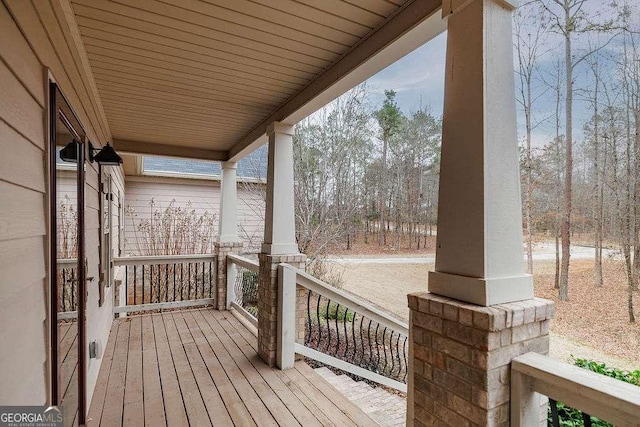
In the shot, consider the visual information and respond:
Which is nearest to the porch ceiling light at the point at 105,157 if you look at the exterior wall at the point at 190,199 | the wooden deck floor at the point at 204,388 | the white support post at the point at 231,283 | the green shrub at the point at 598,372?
the wooden deck floor at the point at 204,388

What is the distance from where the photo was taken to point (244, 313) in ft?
16.7

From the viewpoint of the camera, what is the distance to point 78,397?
232 centimetres

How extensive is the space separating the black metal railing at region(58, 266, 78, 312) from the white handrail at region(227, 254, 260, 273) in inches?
84.5

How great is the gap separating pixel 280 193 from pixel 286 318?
4.30ft

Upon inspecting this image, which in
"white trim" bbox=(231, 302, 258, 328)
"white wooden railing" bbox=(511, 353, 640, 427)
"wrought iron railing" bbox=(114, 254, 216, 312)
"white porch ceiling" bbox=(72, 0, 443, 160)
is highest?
"white porch ceiling" bbox=(72, 0, 443, 160)

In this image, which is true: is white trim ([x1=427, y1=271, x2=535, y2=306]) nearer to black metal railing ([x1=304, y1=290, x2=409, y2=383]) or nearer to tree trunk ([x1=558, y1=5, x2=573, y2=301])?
tree trunk ([x1=558, y1=5, x2=573, y2=301])

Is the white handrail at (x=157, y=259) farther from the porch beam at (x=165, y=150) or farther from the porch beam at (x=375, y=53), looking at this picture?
the porch beam at (x=375, y=53)

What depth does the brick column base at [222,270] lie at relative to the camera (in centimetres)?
566

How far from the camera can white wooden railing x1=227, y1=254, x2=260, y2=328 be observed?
483cm

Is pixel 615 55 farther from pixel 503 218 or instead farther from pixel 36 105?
pixel 36 105

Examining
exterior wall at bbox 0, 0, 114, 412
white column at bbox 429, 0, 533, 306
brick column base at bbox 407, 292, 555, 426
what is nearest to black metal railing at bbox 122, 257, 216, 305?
exterior wall at bbox 0, 0, 114, 412

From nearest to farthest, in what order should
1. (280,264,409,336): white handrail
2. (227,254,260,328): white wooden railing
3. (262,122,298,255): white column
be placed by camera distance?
(280,264,409,336): white handrail, (262,122,298,255): white column, (227,254,260,328): white wooden railing

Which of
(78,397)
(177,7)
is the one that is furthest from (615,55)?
(78,397)

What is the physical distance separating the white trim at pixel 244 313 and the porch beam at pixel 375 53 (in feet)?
9.54
